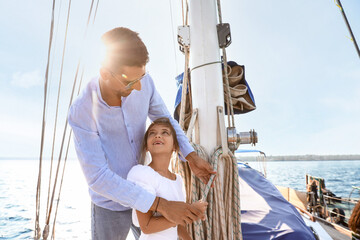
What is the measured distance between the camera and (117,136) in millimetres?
1121

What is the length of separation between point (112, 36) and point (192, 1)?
0.99 m

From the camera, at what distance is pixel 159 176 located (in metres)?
1.18

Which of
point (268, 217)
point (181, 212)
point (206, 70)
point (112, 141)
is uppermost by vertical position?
point (206, 70)

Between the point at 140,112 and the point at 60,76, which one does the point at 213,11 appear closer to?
the point at 140,112

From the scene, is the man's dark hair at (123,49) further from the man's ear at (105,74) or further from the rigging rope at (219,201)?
the rigging rope at (219,201)

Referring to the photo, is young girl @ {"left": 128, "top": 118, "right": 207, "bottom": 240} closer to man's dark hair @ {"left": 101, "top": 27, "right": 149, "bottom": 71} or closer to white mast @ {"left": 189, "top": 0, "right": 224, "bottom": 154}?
white mast @ {"left": 189, "top": 0, "right": 224, "bottom": 154}

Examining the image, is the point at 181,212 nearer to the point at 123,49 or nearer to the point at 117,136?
the point at 117,136

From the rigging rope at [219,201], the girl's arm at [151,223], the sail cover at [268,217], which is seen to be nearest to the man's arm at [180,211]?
the girl's arm at [151,223]

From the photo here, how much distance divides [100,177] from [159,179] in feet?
1.17

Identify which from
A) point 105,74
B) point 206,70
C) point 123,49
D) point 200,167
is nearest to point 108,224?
point 200,167

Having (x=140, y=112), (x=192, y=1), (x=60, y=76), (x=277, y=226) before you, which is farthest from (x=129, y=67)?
(x=277, y=226)

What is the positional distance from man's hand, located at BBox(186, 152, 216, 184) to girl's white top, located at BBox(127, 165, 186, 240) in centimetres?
18

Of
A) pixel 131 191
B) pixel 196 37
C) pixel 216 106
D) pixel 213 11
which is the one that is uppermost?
pixel 213 11

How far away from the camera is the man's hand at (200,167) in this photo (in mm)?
1316
